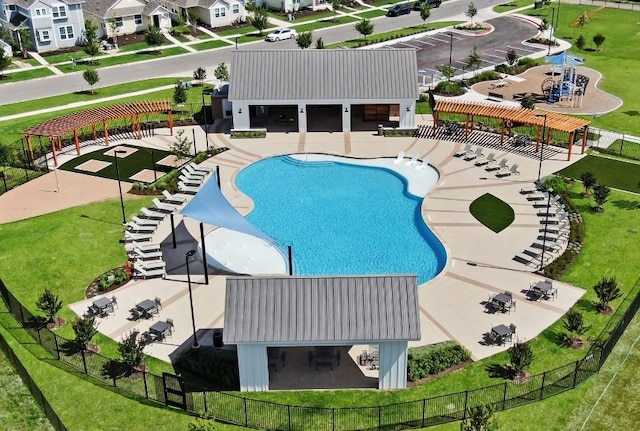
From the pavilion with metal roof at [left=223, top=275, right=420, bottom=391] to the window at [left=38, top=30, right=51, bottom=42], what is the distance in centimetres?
6723

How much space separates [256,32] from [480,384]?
239 feet

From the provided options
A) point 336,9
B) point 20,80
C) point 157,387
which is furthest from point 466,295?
point 336,9

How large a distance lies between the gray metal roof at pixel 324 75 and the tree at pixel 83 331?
29909mm

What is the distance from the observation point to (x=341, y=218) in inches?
1854

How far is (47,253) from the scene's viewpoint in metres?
42.3

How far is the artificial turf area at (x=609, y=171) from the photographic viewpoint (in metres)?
50.9

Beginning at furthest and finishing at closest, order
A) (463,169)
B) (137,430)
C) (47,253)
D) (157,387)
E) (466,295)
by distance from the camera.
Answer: (463,169) < (47,253) < (466,295) < (157,387) < (137,430)

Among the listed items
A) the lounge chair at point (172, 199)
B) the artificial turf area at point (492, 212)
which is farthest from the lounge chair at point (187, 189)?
the artificial turf area at point (492, 212)

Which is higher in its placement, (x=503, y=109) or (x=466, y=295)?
(x=503, y=109)

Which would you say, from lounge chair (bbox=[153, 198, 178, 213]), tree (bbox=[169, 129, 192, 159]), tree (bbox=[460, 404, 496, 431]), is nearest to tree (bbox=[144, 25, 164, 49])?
tree (bbox=[169, 129, 192, 159])

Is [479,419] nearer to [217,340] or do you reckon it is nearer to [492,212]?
[217,340]

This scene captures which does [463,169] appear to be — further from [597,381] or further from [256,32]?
[256,32]

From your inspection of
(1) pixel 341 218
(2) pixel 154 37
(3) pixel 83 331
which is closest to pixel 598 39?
(2) pixel 154 37

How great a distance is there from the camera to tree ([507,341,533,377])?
31.0 metres
